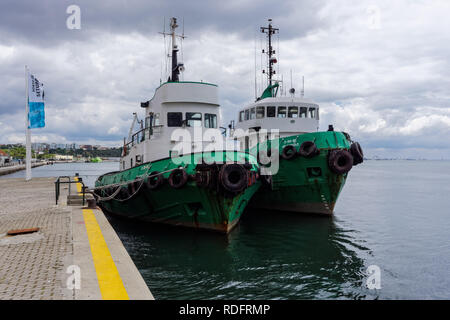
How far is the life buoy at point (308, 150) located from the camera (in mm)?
15291

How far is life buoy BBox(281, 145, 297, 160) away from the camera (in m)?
15.8

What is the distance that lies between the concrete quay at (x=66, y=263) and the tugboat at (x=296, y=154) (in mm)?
8509

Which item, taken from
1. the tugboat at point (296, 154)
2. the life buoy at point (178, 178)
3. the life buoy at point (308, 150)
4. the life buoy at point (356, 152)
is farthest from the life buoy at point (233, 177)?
the life buoy at point (356, 152)

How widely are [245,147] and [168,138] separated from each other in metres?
6.34

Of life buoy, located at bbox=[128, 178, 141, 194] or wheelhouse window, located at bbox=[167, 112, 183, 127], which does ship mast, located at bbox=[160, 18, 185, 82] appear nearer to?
wheelhouse window, located at bbox=[167, 112, 183, 127]

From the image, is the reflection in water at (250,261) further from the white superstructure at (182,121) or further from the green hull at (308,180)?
the white superstructure at (182,121)

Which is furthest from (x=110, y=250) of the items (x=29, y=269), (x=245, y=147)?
(x=245, y=147)

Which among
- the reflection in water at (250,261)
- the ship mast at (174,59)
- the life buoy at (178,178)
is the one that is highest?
the ship mast at (174,59)

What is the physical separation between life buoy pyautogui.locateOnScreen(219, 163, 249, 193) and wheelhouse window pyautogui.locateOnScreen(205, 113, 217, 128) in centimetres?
378

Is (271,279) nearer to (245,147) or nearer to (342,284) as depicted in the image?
(342,284)

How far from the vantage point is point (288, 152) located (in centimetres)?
1611

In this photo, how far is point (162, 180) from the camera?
12.2m

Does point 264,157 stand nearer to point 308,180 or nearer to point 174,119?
point 308,180

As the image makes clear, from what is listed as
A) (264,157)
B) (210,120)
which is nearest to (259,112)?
(264,157)
